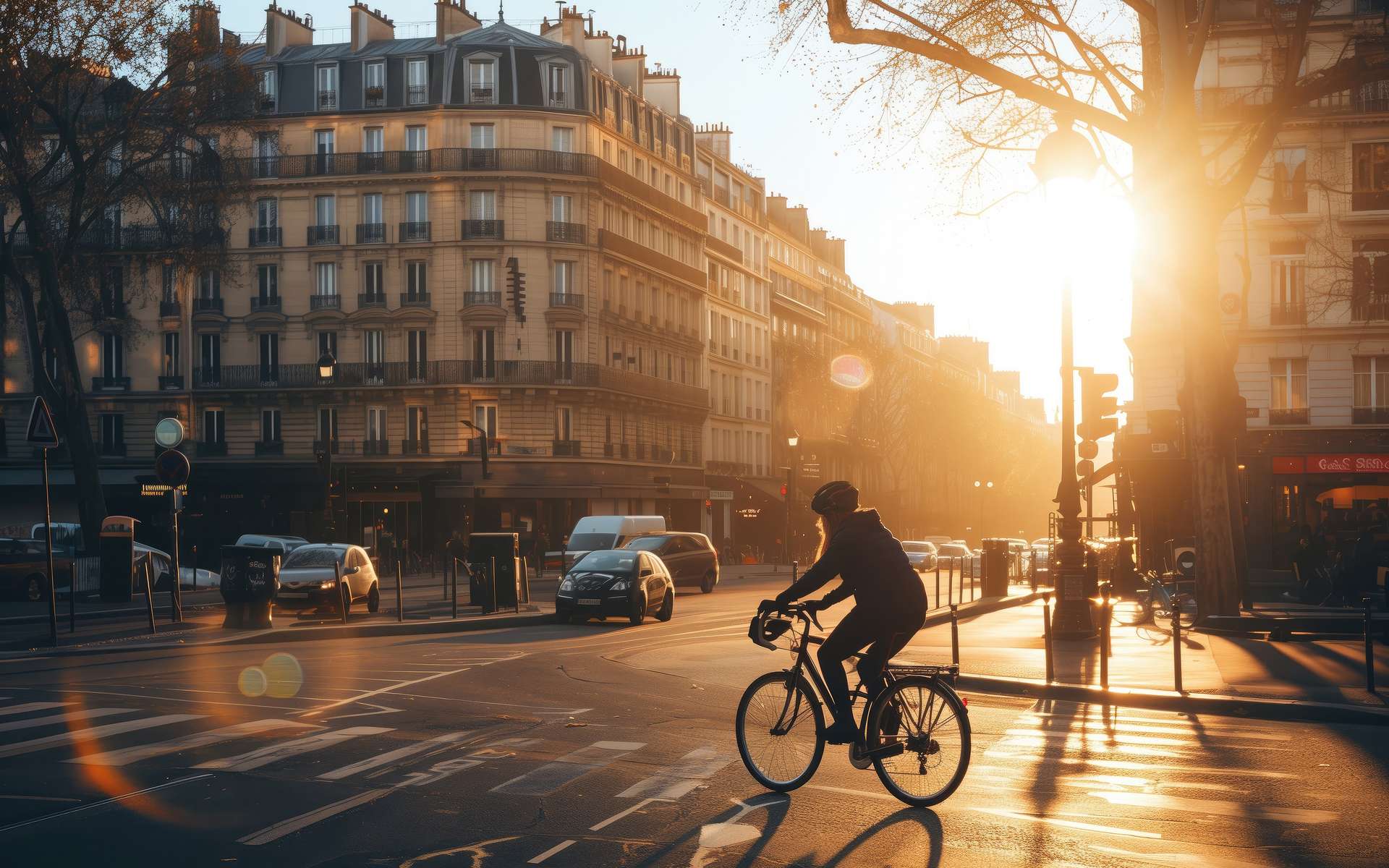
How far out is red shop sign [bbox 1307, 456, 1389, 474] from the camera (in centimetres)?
4359

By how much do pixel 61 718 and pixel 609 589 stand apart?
13.6 m

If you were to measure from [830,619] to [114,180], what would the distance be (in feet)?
59.4

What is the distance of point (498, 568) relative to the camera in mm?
27203

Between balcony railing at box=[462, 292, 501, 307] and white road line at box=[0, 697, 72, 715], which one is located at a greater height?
balcony railing at box=[462, 292, 501, 307]

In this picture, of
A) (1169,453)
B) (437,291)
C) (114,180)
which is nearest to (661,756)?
(114,180)

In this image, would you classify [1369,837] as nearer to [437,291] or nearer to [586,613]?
[586,613]

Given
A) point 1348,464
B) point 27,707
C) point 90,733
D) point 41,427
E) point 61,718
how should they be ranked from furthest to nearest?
point 1348,464 < point 41,427 < point 27,707 < point 61,718 < point 90,733

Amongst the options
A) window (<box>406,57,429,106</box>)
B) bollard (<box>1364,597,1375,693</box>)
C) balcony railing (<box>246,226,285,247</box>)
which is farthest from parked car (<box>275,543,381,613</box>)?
window (<box>406,57,429,106</box>)

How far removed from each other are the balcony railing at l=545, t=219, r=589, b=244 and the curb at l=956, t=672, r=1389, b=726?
46.3 meters

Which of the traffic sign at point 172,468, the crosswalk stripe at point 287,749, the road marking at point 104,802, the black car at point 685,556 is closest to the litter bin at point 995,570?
the black car at point 685,556

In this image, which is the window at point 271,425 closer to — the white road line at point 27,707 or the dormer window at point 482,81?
the dormer window at point 482,81

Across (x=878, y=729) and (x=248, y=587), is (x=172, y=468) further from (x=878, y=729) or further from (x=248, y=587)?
(x=878, y=729)

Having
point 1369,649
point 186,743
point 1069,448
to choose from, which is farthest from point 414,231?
point 186,743

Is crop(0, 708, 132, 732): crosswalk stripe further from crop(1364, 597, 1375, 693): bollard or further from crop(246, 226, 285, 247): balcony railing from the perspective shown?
crop(246, 226, 285, 247): balcony railing
